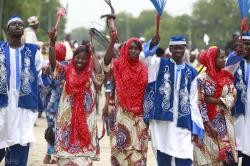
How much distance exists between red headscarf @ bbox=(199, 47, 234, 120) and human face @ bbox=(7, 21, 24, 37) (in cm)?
228

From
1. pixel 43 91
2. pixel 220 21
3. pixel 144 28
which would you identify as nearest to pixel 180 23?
pixel 220 21

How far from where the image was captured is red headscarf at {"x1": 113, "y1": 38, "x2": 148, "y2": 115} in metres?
7.84

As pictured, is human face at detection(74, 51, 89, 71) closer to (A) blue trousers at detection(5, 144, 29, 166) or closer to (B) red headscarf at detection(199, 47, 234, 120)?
(A) blue trousers at detection(5, 144, 29, 166)

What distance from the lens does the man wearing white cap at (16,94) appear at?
7.40 meters

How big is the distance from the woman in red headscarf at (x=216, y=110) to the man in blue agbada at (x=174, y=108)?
0.35 m

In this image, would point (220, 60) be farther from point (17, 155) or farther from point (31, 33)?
point (31, 33)

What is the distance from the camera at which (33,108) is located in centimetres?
754

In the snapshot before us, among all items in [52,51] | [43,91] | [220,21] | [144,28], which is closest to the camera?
[52,51]

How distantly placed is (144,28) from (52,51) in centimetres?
12728

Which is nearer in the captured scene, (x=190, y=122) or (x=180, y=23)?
(x=190, y=122)

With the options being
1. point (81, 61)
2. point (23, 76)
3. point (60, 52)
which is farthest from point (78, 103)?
point (60, 52)

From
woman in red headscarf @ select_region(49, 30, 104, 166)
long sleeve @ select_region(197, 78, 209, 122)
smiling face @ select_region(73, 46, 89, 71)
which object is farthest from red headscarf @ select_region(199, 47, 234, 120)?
smiling face @ select_region(73, 46, 89, 71)

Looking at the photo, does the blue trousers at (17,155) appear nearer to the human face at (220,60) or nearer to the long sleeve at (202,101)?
the long sleeve at (202,101)

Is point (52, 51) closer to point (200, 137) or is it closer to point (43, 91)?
point (200, 137)
